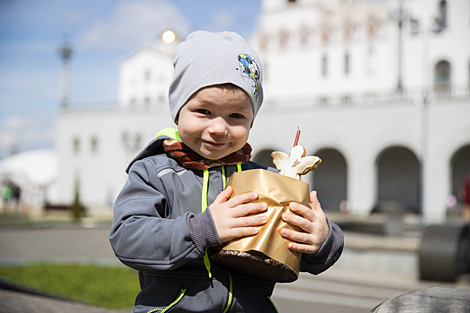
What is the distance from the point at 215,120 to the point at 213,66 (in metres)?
0.18

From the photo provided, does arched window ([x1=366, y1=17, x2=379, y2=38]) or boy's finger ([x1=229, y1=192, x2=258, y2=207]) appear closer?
boy's finger ([x1=229, y1=192, x2=258, y2=207])

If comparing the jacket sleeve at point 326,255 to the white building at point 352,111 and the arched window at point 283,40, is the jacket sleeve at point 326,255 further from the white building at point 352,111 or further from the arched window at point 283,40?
the arched window at point 283,40

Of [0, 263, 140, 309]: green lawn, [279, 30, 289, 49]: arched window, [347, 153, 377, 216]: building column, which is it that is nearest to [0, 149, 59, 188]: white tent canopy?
[279, 30, 289, 49]: arched window

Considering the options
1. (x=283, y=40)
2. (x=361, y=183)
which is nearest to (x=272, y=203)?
(x=361, y=183)

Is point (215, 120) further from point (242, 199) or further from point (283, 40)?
point (283, 40)

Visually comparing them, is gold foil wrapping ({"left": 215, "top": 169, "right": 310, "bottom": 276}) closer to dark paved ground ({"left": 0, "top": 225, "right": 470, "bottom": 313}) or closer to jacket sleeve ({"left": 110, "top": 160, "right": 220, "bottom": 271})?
jacket sleeve ({"left": 110, "top": 160, "right": 220, "bottom": 271})

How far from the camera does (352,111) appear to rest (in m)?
28.3

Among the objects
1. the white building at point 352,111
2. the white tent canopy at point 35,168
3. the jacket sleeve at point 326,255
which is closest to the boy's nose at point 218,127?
the jacket sleeve at point 326,255

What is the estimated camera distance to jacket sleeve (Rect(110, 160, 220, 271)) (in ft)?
4.85

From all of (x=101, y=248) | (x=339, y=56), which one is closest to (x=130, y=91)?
(x=339, y=56)

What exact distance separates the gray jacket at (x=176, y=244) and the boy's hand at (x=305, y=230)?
73 mm

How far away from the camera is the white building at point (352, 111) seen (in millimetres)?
25984

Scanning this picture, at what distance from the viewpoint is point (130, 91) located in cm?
4834

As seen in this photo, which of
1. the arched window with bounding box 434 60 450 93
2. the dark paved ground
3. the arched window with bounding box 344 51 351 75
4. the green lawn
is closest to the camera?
the dark paved ground
